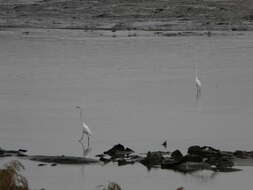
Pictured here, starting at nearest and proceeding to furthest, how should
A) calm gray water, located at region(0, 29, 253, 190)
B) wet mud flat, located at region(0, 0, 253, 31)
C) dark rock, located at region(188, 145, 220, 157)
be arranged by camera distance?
1. calm gray water, located at region(0, 29, 253, 190)
2. dark rock, located at region(188, 145, 220, 157)
3. wet mud flat, located at region(0, 0, 253, 31)

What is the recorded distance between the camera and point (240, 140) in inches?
762

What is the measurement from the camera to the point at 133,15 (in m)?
53.1

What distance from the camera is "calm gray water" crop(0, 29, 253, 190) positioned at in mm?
16656

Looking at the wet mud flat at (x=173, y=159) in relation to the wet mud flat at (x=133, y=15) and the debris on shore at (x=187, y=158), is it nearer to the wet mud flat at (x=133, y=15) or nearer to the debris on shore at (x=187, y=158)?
the debris on shore at (x=187, y=158)

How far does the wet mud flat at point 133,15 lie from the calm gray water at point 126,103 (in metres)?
9.07

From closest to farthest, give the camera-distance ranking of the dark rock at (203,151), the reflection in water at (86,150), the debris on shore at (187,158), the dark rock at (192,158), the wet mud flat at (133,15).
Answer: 1. the debris on shore at (187,158)
2. the dark rock at (192,158)
3. the dark rock at (203,151)
4. the reflection in water at (86,150)
5. the wet mud flat at (133,15)

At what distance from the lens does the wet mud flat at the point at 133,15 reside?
4888cm

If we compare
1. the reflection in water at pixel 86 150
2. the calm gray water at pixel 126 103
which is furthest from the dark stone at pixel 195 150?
the reflection in water at pixel 86 150

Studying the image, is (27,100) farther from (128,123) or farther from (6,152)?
(6,152)

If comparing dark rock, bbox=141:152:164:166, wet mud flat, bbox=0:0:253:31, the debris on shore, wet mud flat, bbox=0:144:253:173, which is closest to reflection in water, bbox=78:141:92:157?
wet mud flat, bbox=0:144:253:173

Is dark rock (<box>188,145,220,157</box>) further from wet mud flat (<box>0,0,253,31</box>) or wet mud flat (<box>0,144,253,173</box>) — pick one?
wet mud flat (<box>0,0,253,31</box>)

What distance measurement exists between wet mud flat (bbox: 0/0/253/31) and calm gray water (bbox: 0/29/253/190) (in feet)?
29.8

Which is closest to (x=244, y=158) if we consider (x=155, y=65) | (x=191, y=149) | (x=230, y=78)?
(x=191, y=149)

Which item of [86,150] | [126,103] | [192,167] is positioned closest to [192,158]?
[192,167]
